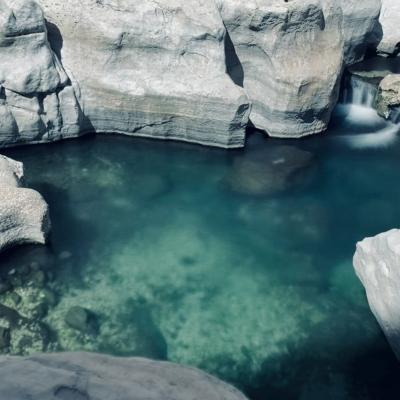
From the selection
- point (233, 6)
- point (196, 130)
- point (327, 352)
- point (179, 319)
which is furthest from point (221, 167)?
point (327, 352)

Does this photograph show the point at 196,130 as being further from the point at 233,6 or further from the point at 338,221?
the point at 338,221

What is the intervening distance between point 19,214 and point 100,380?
6.31 metres

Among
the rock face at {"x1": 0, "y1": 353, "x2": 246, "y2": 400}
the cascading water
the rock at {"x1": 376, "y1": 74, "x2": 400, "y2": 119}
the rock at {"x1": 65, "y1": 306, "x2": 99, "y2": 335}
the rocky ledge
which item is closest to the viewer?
the rock face at {"x1": 0, "y1": 353, "x2": 246, "y2": 400}

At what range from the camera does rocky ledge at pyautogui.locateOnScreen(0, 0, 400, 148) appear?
539 inches

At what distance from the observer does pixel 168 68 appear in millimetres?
14289

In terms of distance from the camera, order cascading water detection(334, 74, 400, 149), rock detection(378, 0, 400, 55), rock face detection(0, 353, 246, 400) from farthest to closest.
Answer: rock detection(378, 0, 400, 55)
cascading water detection(334, 74, 400, 149)
rock face detection(0, 353, 246, 400)

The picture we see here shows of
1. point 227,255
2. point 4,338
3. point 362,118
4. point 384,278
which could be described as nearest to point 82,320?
point 4,338

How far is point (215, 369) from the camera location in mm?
9422

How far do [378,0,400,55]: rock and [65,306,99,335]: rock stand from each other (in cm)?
1493

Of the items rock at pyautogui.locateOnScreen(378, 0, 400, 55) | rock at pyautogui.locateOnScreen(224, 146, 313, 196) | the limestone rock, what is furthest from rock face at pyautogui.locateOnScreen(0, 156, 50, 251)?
rock at pyautogui.locateOnScreen(378, 0, 400, 55)

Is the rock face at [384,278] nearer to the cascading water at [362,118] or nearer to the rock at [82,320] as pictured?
the rock at [82,320]

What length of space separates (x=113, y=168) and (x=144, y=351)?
615 centimetres

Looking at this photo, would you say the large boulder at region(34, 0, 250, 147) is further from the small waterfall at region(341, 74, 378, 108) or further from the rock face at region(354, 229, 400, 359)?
the rock face at region(354, 229, 400, 359)

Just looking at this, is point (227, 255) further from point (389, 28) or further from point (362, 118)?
point (389, 28)
